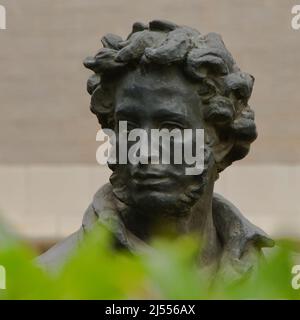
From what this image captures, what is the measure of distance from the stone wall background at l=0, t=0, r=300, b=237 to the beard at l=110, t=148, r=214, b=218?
4.89 m

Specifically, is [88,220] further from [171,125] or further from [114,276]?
[114,276]

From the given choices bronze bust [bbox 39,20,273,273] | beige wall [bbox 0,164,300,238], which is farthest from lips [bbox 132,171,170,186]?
beige wall [bbox 0,164,300,238]

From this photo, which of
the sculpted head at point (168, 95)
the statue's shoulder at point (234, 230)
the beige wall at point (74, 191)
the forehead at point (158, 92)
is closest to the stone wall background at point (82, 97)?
the beige wall at point (74, 191)

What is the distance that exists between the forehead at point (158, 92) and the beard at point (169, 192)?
5.5 inches

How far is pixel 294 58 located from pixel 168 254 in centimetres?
678

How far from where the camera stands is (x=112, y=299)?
4.26 ft

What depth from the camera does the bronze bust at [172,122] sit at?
3.03 m

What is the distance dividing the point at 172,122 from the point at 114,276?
180 cm

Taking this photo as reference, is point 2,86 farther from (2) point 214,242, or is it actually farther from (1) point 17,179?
(2) point 214,242

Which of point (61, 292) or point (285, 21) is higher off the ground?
point (285, 21)

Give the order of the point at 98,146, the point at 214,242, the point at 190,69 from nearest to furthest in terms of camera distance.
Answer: the point at 190,69, the point at 214,242, the point at 98,146

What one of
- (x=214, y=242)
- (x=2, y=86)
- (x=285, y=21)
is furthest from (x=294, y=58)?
(x=214, y=242)

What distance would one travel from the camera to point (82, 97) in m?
8.27

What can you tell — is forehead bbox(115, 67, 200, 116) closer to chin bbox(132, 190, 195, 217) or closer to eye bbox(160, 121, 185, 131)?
eye bbox(160, 121, 185, 131)
